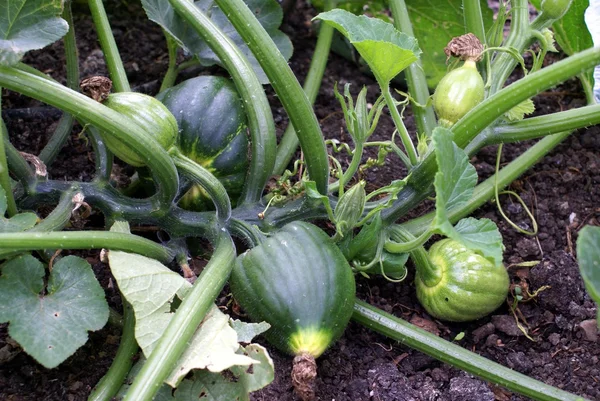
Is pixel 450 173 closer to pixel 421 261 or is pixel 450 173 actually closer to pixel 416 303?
pixel 421 261

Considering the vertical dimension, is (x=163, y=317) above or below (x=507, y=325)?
above

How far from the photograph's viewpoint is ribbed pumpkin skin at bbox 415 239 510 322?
183 cm

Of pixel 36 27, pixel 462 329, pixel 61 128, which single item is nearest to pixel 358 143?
pixel 462 329

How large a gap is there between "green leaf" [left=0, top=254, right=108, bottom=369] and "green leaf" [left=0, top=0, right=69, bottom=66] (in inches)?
16.8

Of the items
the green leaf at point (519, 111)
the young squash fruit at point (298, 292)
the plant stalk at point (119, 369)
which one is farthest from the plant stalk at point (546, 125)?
the plant stalk at point (119, 369)

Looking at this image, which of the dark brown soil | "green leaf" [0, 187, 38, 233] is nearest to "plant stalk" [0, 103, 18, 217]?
"green leaf" [0, 187, 38, 233]

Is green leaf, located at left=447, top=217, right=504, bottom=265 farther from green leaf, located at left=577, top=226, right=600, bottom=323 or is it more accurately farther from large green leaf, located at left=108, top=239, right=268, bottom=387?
large green leaf, located at left=108, top=239, right=268, bottom=387

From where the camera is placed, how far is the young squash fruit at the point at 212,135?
6.36 ft

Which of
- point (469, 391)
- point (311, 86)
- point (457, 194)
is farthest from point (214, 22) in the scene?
point (469, 391)

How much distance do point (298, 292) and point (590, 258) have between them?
0.60 metres

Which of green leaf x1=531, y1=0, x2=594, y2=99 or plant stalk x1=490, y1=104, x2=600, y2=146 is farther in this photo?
green leaf x1=531, y1=0, x2=594, y2=99

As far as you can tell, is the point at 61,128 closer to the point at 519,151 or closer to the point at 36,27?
the point at 36,27

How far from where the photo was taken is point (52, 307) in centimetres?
146

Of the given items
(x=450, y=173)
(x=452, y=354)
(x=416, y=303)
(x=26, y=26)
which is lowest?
(x=416, y=303)
